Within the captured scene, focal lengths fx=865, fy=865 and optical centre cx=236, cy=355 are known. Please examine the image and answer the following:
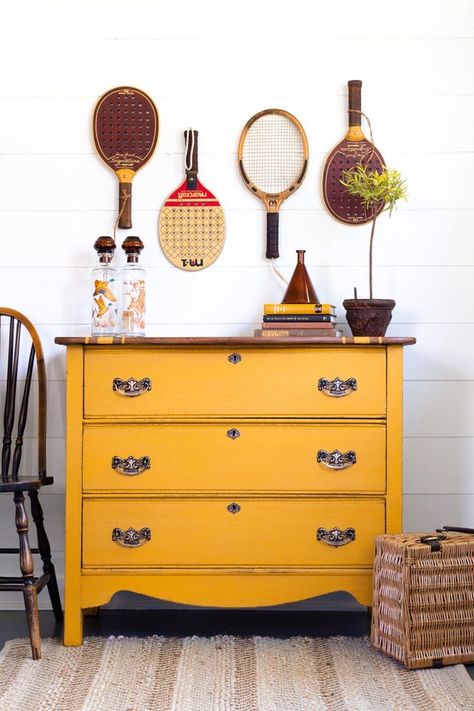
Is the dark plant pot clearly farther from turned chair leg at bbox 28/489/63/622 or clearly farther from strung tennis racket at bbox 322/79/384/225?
turned chair leg at bbox 28/489/63/622

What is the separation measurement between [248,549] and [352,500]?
349 millimetres

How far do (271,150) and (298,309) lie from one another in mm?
672

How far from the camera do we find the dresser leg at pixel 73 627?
8.61ft

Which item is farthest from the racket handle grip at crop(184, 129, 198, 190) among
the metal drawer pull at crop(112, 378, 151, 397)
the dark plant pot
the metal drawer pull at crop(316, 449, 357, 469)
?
the metal drawer pull at crop(316, 449, 357, 469)

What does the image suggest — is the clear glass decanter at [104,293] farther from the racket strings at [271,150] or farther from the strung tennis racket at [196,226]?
the racket strings at [271,150]

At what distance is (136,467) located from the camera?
2.64 meters

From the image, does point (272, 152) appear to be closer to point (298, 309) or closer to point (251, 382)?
point (298, 309)

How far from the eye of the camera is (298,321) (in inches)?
111

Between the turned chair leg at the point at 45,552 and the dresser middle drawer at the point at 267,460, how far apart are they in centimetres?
41

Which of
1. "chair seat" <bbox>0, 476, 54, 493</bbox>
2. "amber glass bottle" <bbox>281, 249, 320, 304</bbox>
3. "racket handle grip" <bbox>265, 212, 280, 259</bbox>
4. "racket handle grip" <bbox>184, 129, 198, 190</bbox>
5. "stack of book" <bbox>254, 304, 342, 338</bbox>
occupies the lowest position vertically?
"chair seat" <bbox>0, 476, 54, 493</bbox>

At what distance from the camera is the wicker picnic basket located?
2412 mm

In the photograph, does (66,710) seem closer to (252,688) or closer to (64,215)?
(252,688)

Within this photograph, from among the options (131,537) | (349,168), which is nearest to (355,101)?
(349,168)

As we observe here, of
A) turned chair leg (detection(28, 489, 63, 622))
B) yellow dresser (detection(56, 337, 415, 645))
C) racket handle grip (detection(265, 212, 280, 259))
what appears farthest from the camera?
racket handle grip (detection(265, 212, 280, 259))
